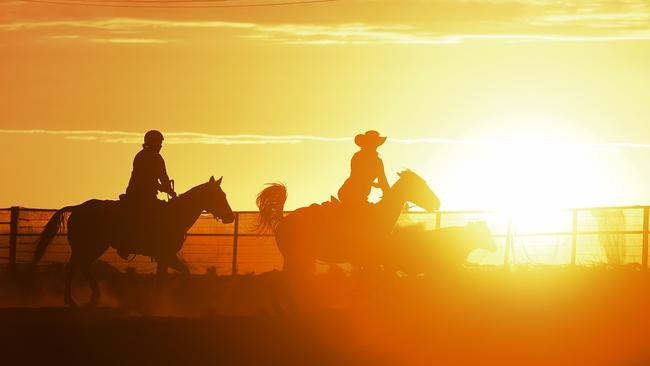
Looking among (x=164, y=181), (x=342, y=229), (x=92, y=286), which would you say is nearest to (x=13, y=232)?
(x=92, y=286)

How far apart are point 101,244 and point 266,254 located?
11.4 meters

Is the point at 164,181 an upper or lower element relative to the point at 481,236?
upper

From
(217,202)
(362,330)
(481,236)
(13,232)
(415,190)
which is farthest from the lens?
(13,232)

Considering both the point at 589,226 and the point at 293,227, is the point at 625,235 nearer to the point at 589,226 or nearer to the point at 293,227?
the point at 589,226

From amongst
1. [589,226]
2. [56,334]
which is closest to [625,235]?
[589,226]

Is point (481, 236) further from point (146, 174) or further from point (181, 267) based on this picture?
point (146, 174)

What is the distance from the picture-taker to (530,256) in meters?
29.7

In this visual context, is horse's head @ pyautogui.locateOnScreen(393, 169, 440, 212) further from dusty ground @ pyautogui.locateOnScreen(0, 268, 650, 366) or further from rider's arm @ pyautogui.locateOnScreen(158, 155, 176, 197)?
rider's arm @ pyautogui.locateOnScreen(158, 155, 176, 197)

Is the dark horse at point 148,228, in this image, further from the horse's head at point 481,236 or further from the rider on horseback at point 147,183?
the horse's head at point 481,236

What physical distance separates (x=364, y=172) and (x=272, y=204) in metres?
1.77

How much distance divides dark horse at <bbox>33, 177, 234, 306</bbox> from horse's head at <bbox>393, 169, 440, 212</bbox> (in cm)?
263

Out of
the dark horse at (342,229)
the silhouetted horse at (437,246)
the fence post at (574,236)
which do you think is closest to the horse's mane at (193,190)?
the dark horse at (342,229)

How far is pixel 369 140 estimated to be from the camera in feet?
62.4

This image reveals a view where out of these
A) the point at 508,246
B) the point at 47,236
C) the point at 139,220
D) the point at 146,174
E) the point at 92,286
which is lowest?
the point at 92,286
